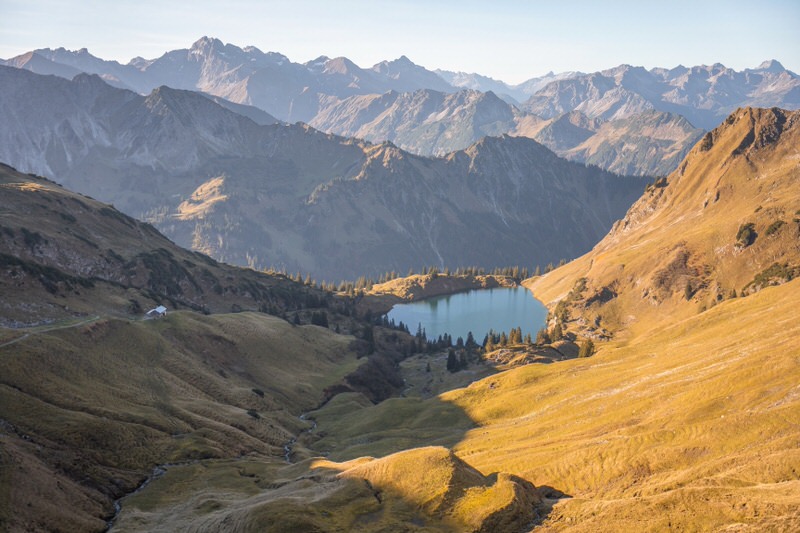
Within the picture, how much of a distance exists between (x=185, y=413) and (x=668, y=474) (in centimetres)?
8340

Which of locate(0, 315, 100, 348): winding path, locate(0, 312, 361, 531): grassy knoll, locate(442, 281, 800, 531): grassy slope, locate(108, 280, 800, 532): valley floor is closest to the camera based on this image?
locate(442, 281, 800, 531): grassy slope

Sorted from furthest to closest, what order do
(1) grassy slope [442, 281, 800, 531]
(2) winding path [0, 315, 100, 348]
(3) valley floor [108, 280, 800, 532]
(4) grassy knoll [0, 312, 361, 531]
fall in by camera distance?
1. (2) winding path [0, 315, 100, 348]
2. (4) grassy knoll [0, 312, 361, 531]
3. (3) valley floor [108, 280, 800, 532]
4. (1) grassy slope [442, 281, 800, 531]

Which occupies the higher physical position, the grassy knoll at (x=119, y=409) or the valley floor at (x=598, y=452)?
the grassy knoll at (x=119, y=409)

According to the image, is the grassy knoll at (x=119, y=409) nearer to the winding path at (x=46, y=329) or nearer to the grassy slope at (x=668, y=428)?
the winding path at (x=46, y=329)

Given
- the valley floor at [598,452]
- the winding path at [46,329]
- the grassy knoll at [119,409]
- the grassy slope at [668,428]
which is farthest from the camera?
the winding path at [46,329]

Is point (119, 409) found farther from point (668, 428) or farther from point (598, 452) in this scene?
point (668, 428)

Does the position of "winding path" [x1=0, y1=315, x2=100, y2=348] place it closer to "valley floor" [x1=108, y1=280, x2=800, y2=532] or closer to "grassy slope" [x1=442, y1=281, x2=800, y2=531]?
"valley floor" [x1=108, y1=280, x2=800, y2=532]

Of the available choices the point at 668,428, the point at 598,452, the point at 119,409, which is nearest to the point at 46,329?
the point at 119,409

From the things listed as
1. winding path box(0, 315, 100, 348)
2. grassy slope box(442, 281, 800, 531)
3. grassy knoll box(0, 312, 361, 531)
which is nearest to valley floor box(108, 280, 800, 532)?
grassy slope box(442, 281, 800, 531)

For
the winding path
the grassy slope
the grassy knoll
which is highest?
the winding path

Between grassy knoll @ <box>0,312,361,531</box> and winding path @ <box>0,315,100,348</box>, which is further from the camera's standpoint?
winding path @ <box>0,315,100,348</box>

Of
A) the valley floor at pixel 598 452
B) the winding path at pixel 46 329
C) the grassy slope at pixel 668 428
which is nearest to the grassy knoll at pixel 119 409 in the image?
the winding path at pixel 46 329

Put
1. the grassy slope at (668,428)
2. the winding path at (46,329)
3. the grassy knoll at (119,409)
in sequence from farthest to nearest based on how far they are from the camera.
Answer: the winding path at (46,329) → the grassy knoll at (119,409) → the grassy slope at (668,428)

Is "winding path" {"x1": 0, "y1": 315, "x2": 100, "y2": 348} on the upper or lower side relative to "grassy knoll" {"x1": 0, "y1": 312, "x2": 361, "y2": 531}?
upper
